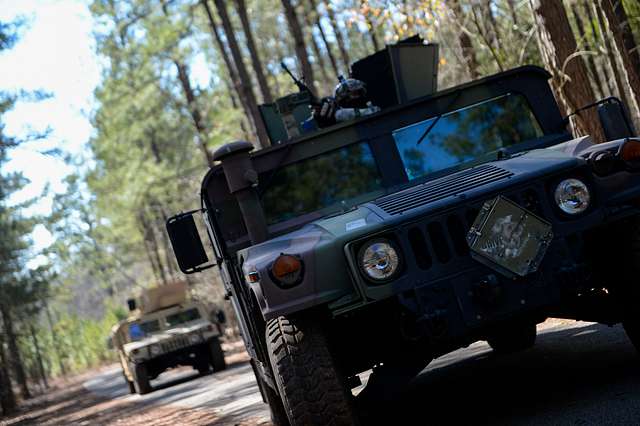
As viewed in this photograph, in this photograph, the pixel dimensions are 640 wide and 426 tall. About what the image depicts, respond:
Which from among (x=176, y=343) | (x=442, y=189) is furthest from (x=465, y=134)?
(x=176, y=343)

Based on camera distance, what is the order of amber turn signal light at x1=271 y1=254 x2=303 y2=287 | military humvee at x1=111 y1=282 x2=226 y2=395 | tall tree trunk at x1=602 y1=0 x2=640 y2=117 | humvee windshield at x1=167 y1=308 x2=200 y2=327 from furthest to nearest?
humvee windshield at x1=167 y1=308 x2=200 y2=327, military humvee at x1=111 y1=282 x2=226 y2=395, tall tree trunk at x1=602 y1=0 x2=640 y2=117, amber turn signal light at x1=271 y1=254 x2=303 y2=287

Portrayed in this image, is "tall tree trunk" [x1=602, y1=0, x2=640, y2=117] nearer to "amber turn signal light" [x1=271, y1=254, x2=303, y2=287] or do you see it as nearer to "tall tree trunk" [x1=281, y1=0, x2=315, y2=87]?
"amber turn signal light" [x1=271, y1=254, x2=303, y2=287]

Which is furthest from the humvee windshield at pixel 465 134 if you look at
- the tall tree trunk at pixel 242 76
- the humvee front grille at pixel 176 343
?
the tall tree trunk at pixel 242 76

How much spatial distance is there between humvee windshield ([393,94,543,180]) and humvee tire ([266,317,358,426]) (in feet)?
5.99

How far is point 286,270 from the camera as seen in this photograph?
5.17 meters

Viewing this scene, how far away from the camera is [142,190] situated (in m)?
37.8

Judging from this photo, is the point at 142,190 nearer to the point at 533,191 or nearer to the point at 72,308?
the point at 533,191

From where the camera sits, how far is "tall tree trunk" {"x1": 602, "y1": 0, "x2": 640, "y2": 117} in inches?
467

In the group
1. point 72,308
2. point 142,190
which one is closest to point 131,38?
point 142,190

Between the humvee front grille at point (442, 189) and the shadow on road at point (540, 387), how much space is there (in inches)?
49.7

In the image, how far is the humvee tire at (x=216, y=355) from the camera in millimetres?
19141

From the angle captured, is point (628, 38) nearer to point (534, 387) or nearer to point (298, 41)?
point (298, 41)

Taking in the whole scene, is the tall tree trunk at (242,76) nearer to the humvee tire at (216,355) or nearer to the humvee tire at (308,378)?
the humvee tire at (216,355)

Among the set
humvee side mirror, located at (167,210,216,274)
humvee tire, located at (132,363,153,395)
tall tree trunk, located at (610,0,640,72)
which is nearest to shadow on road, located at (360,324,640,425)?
humvee side mirror, located at (167,210,216,274)
